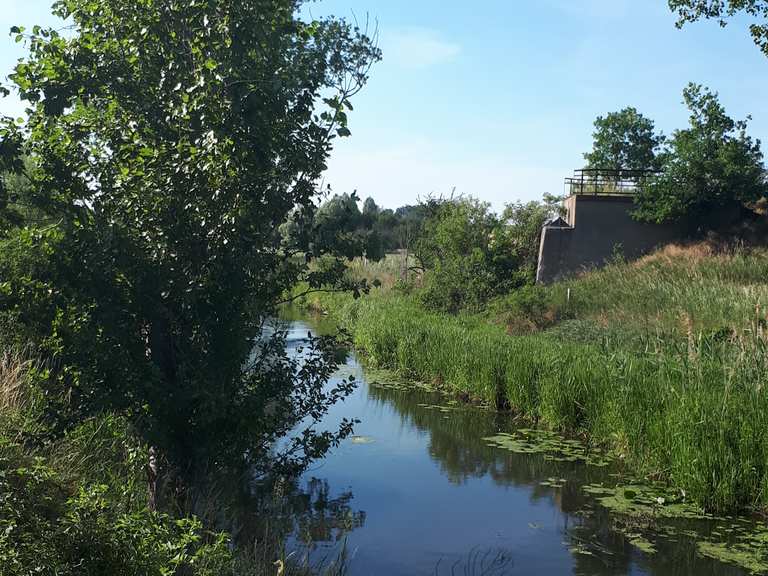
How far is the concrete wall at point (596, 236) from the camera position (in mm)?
26578

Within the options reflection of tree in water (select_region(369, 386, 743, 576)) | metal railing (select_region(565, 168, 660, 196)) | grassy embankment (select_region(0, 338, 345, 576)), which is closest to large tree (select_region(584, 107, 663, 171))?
metal railing (select_region(565, 168, 660, 196))

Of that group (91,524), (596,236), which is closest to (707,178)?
(596,236)

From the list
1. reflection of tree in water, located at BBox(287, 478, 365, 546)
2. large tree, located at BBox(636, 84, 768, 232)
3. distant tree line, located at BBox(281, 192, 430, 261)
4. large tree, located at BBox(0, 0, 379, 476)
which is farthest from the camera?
large tree, located at BBox(636, 84, 768, 232)

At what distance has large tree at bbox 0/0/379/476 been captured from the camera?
19.1 feet

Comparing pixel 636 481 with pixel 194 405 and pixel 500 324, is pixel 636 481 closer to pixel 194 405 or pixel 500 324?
pixel 194 405

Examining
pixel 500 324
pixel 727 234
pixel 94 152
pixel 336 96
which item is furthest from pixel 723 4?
pixel 94 152

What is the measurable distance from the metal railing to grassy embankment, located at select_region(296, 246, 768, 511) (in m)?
4.33

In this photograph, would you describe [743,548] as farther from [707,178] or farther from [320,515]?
[707,178]

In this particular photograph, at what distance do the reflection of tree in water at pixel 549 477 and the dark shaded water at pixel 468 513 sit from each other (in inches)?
0.6

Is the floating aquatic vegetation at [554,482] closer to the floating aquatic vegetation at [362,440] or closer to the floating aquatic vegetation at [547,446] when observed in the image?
the floating aquatic vegetation at [547,446]

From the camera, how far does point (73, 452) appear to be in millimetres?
6824

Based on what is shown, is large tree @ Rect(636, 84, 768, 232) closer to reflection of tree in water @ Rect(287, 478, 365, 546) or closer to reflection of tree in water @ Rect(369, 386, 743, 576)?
reflection of tree in water @ Rect(369, 386, 743, 576)

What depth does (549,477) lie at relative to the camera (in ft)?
33.1

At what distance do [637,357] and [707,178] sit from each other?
16203 mm
